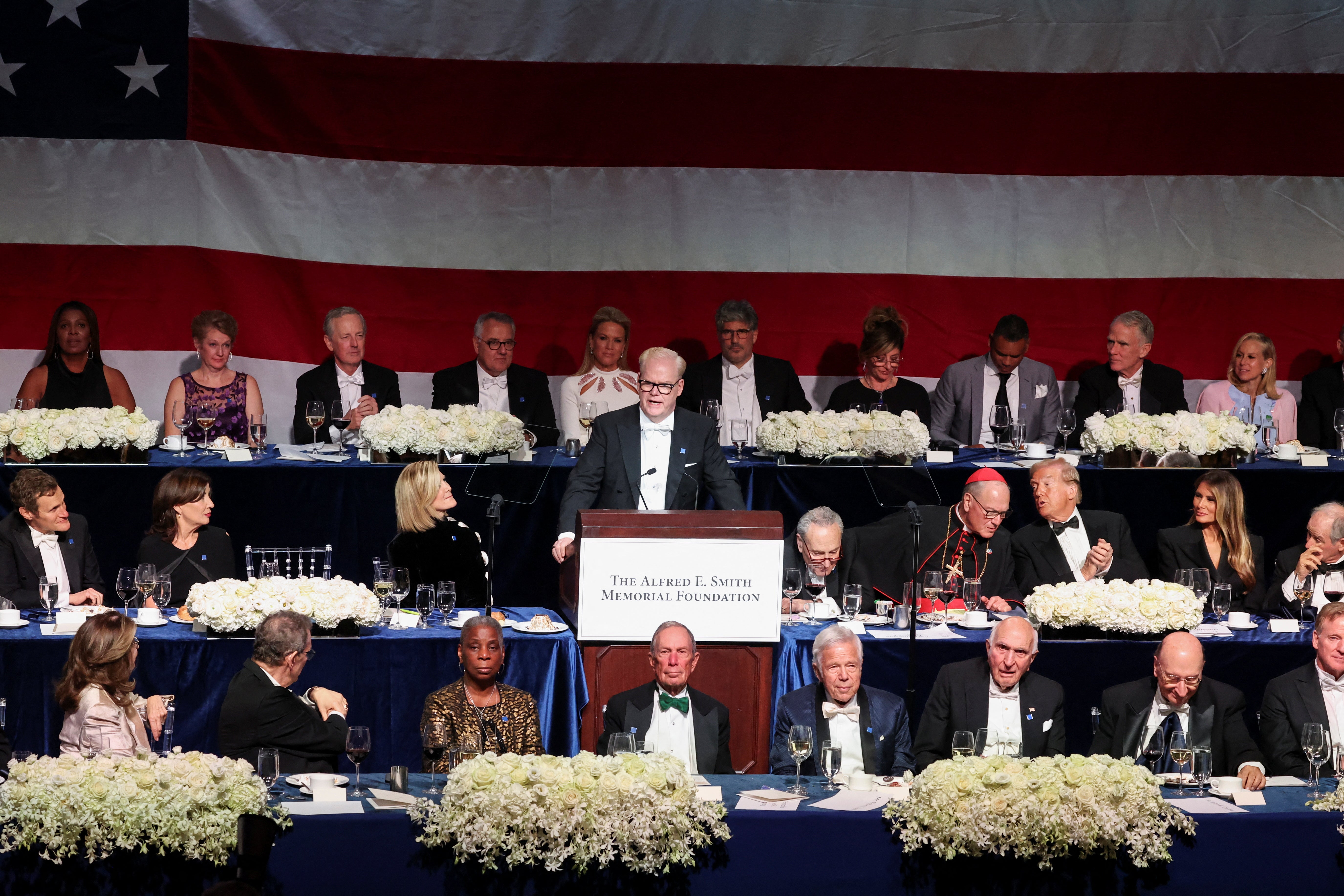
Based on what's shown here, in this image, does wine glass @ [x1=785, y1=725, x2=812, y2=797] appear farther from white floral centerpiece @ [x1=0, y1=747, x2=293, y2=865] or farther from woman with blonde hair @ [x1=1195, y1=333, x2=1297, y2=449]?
woman with blonde hair @ [x1=1195, y1=333, x2=1297, y2=449]

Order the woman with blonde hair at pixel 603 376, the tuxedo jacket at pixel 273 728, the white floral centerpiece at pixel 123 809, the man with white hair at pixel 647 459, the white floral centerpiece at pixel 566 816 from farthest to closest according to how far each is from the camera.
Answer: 1. the woman with blonde hair at pixel 603 376
2. the man with white hair at pixel 647 459
3. the tuxedo jacket at pixel 273 728
4. the white floral centerpiece at pixel 566 816
5. the white floral centerpiece at pixel 123 809

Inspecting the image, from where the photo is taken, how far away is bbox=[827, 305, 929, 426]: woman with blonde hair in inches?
340

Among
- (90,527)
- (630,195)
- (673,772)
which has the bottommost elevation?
(673,772)

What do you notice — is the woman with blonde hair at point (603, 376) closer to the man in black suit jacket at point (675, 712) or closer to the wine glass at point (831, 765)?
the man in black suit jacket at point (675, 712)

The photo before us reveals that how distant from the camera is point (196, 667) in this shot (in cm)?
606

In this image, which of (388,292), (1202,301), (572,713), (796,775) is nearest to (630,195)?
(388,292)

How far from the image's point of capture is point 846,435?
7809 mm

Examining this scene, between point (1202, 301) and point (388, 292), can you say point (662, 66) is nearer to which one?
point (388, 292)

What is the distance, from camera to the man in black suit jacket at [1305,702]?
590 centimetres

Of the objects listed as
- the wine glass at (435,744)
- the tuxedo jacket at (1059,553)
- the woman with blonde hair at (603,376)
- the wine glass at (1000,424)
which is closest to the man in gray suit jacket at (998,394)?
the wine glass at (1000,424)

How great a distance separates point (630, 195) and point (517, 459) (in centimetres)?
232

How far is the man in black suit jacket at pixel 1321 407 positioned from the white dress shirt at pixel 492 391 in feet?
14.1

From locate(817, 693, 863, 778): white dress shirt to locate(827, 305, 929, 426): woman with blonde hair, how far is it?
314 cm

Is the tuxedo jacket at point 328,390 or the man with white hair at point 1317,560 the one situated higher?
the tuxedo jacket at point 328,390
